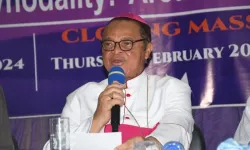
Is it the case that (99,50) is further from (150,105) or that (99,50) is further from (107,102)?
(107,102)

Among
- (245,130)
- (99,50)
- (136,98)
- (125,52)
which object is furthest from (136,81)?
(99,50)

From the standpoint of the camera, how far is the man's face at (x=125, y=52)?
10.4 feet

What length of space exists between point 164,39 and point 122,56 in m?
1.11

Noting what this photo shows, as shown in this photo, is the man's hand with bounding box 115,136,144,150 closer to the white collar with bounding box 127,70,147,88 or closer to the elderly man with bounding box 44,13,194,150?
the elderly man with bounding box 44,13,194,150

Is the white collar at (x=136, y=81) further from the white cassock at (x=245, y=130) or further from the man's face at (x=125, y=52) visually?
the white cassock at (x=245, y=130)

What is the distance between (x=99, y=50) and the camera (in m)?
4.30

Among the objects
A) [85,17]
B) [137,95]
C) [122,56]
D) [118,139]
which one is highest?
[85,17]

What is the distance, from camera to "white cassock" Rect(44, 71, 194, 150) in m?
3.01

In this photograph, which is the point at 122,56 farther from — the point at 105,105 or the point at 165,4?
the point at 165,4

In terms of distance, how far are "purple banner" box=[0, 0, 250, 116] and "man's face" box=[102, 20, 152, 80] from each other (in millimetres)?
941

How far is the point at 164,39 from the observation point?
4227mm

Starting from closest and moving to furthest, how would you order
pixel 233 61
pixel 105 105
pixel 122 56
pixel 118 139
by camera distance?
pixel 118 139, pixel 105 105, pixel 122 56, pixel 233 61

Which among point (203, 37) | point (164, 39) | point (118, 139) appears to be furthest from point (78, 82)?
point (118, 139)

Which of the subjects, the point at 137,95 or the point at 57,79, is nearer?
the point at 137,95
